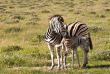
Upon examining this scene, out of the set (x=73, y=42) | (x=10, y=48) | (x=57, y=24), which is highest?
(x=57, y=24)

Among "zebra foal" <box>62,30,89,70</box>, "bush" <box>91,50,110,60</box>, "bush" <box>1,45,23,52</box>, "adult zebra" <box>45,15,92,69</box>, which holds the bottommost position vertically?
"bush" <box>91,50,110,60</box>

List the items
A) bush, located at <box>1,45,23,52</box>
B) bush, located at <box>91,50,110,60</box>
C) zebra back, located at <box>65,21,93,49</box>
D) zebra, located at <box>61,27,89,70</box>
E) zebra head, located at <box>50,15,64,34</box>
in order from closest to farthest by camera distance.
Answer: zebra head, located at <box>50,15,64,34</box>
zebra, located at <box>61,27,89,70</box>
zebra back, located at <box>65,21,93,49</box>
bush, located at <box>91,50,110,60</box>
bush, located at <box>1,45,23,52</box>

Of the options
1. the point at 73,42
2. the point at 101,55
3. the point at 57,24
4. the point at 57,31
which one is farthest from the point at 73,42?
the point at 101,55

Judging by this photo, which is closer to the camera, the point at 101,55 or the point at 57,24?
the point at 57,24

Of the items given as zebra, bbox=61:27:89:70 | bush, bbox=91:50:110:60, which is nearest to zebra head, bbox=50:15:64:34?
zebra, bbox=61:27:89:70

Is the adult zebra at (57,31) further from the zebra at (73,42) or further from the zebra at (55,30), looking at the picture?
the zebra at (73,42)

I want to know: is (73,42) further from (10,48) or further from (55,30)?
(10,48)

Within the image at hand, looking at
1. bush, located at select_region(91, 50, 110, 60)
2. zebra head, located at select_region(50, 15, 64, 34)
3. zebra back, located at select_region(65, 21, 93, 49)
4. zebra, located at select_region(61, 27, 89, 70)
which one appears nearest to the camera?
zebra head, located at select_region(50, 15, 64, 34)

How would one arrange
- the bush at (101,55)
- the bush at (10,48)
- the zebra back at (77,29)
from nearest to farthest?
the zebra back at (77,29)
the bush at (101,55)
the bush at (10,48)

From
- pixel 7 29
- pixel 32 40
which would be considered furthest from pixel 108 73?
pixel 7 29

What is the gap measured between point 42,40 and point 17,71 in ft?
25.5

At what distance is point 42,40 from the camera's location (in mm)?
15406

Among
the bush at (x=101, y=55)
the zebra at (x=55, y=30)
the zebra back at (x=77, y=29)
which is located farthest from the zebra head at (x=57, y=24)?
the bush at (x=101, y=55)

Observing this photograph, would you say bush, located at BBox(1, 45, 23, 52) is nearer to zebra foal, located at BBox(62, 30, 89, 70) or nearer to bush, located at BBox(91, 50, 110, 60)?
bush, located at BBox(91, 50, 110, 60)
